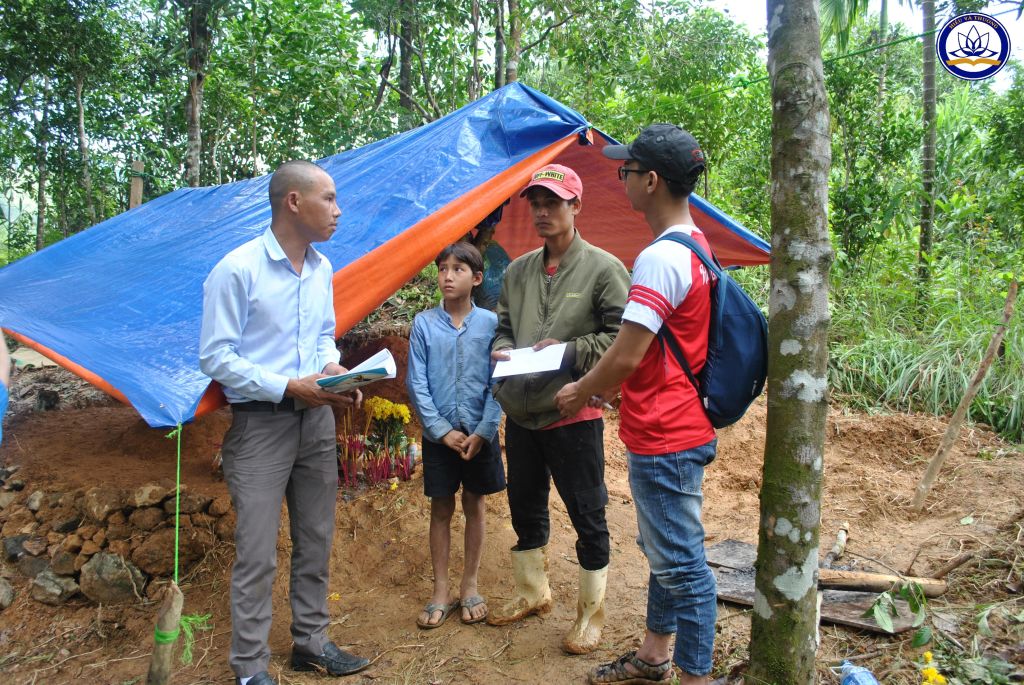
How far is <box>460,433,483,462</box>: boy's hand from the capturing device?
2729 mm

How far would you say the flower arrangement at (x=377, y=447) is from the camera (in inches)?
151

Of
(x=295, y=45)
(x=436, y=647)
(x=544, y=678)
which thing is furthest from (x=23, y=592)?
(x=295, y=45)

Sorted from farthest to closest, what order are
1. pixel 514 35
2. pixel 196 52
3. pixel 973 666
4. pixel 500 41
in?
pixel 514 35
pixel 500 41
pixel 196 52
pixel 973 666

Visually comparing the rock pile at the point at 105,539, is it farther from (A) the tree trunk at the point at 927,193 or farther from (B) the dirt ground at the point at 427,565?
(A) the tree trunk at the point at 927,193

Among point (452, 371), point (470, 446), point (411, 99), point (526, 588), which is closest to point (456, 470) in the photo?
point (470, 446)

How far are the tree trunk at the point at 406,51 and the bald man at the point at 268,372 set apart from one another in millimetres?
4340

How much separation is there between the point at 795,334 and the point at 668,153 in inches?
23.3

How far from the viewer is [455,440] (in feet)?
8.99

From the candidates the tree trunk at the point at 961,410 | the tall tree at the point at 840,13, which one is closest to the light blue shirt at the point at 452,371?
the tree trunk at the point at 961,410

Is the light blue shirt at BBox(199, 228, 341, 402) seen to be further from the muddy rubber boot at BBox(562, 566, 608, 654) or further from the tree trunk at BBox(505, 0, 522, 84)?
the tree trunk at BBox(505, 0, 522, 84)

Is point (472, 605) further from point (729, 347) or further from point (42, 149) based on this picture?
point (42, 149)

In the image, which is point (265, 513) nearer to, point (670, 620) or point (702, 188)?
point (670, 620)

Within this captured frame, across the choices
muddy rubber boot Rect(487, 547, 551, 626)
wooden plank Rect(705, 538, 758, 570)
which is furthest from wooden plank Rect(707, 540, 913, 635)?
muddy rubber boot Rect(487, 547, 551, 626)

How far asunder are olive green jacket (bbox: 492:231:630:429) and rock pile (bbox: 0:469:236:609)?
66.4 inches
